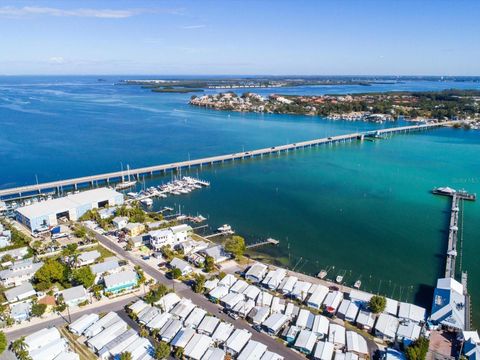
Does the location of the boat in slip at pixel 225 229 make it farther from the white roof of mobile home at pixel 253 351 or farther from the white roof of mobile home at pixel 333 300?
the white roof of mobile home at pixel 253 351

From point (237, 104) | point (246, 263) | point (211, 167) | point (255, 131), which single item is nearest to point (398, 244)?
point (246, 263)

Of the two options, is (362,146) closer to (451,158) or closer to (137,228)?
(451,158)

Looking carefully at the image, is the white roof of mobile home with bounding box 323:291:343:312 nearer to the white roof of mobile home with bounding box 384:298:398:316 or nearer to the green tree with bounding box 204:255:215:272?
the white roof of mobile home with bounding box 384:298:398:316

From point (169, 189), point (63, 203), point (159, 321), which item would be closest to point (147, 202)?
point (169, 189)

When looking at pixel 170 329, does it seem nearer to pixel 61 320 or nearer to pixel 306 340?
pixel 61 320

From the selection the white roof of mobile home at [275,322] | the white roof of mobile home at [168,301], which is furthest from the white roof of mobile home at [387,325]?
the white roof of mobile home at [168,301]

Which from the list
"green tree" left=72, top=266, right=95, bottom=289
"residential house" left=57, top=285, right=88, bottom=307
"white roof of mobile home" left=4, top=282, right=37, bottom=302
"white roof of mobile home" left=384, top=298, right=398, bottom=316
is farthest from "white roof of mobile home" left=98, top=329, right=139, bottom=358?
"white roof of mobile home" left=384, top=298, right=398, bottom=316
